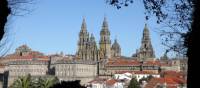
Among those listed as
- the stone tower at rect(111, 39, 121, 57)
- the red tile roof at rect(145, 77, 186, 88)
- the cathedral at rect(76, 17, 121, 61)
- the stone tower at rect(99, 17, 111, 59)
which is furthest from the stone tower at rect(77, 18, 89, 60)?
the red tile roof at rect(145, 77, 186, 88)

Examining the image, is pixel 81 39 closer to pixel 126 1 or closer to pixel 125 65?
pixel 125 65

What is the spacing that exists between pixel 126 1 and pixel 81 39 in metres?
122

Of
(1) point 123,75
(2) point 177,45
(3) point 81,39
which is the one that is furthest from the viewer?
(3) point 81,39

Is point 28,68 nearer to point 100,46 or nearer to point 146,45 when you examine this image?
point 100,46

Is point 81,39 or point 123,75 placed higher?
point 81,39

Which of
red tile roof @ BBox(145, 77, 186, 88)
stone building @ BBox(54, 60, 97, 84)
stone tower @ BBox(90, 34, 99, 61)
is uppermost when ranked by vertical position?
stone tower @ BBox(90, 34, 99, 61)

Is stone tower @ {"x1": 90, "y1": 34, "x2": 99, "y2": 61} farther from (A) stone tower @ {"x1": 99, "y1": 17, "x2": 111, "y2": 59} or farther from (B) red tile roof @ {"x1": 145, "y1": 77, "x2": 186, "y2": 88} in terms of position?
(B) red tile roof @ {"x1": 145, "y1": 77, "x2": 186, "y2": 88}

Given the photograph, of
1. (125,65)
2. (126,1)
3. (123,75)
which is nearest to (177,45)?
(126,1)

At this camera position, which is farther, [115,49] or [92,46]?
[115,49]

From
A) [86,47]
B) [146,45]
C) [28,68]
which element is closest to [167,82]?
[146,45]

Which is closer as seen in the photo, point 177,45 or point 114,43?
point 177,45

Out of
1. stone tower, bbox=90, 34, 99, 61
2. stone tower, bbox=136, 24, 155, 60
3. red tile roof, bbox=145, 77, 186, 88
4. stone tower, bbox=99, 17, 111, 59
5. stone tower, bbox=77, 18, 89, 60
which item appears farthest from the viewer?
stone tower, bbox=90, 34, 99, 61

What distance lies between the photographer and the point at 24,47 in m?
156

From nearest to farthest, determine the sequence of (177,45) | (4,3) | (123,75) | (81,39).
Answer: (4,3), (177,45), (123,75), (81,39)
